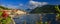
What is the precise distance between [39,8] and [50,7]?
0.64 feet

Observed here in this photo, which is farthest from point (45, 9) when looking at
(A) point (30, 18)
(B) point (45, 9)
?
(A) point (30, 18)

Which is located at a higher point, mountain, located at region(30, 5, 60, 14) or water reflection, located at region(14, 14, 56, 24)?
mountain, located at region(30, 5, 60, 14)

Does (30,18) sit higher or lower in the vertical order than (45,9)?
lower

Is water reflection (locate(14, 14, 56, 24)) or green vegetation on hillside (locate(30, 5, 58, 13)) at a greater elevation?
green vegetation on hillside (locate(30, 5, 58, 13))

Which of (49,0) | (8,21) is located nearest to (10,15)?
(8,21)

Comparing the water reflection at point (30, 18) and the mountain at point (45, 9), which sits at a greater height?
the mountain at point (45, 9)

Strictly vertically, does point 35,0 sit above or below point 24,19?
above

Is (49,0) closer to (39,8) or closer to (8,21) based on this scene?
(39,8)

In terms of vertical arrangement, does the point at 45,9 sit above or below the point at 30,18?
above

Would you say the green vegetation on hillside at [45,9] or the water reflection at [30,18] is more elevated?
the green vegetation on hillside at [45,9]

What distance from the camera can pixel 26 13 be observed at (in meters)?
3.71

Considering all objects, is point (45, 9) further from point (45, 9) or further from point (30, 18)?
point (30, 18)

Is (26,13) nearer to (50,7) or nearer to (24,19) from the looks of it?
(24,19)

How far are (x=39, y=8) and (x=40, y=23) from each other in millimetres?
266
